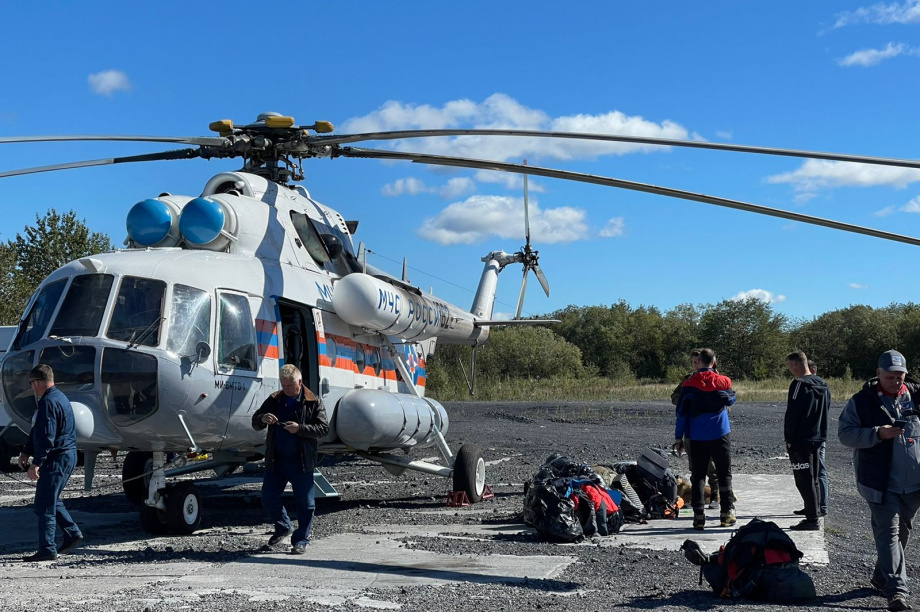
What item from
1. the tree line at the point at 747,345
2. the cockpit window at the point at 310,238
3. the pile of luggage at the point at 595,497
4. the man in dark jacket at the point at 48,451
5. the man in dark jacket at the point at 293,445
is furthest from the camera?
the tree line at the point at 747,345

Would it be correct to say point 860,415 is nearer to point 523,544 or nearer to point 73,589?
point 523,544

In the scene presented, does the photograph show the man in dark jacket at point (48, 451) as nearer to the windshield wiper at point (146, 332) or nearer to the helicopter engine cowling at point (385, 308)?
the windshield wiper at point (146, 332)

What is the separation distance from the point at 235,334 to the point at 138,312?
1.01 meters

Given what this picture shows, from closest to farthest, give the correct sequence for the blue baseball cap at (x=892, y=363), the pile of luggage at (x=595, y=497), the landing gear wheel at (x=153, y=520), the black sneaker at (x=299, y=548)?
the blue baseball cap at (x=892, y=363) < the black sneaker at (x=299, y=548) < the pile of luggage at (x=595, y=497) < the landing gear wheel at (x=153, y=520)

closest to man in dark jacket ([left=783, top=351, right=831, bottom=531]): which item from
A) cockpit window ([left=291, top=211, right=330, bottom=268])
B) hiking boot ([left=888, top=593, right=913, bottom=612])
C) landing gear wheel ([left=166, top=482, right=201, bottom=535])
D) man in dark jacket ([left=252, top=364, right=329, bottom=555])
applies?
hiking boot ([left=888, top=593, right=913, bottom=612])

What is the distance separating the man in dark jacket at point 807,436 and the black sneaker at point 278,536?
487 cm

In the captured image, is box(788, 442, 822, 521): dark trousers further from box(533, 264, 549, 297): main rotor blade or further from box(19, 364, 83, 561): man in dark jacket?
box(533, 264, 549, 297): main rotor blade

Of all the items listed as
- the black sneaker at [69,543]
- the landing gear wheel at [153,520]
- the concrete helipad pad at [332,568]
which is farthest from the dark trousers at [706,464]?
the black sneaker at [69,543]

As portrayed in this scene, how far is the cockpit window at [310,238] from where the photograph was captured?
35.2 feet

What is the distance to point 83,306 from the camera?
319 inches

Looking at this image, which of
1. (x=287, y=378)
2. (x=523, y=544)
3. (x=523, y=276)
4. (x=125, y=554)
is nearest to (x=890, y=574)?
(x=523, y=544)

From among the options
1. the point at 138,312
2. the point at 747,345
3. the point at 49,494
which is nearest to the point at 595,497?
the point at 138,312

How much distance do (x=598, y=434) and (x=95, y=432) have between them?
636 inches

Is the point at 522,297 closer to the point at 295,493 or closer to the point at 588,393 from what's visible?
the point at 295,493
